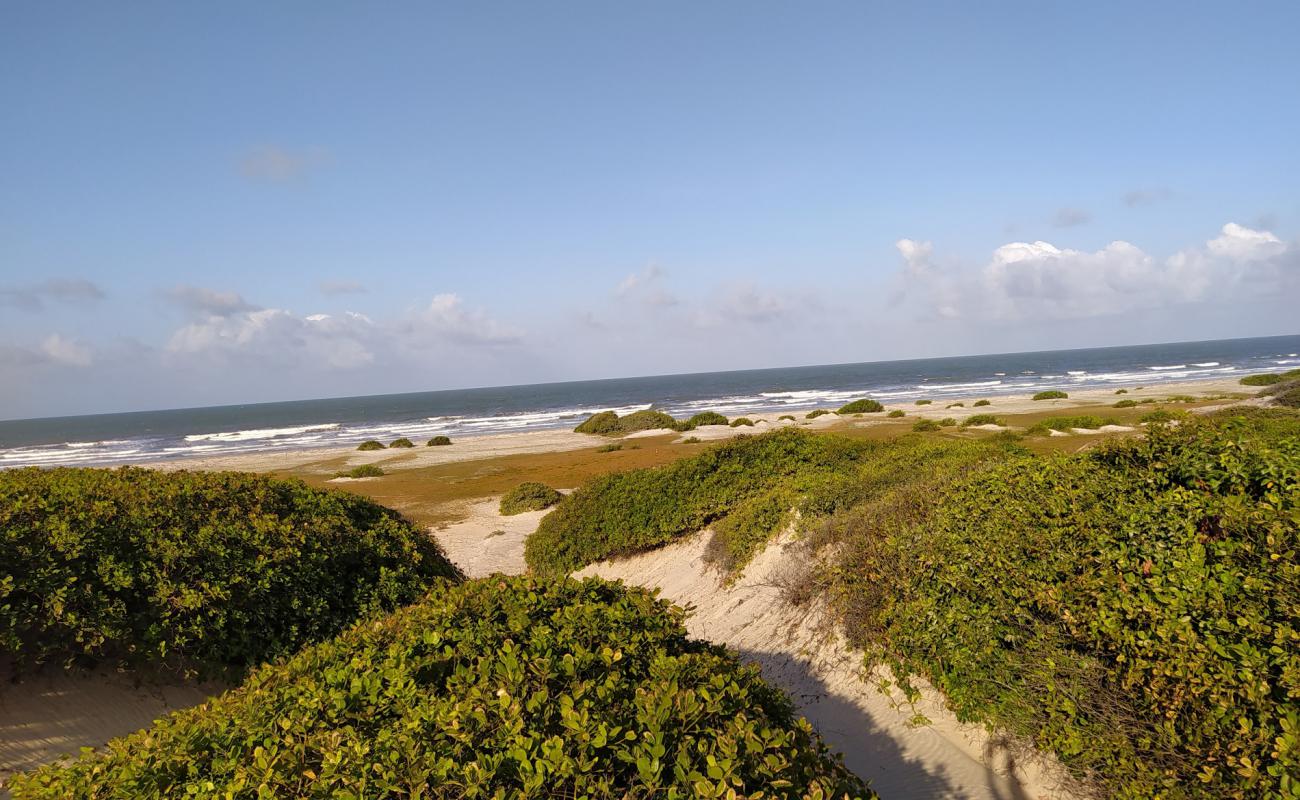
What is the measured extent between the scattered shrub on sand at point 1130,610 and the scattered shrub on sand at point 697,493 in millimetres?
5503

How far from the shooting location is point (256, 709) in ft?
11.1

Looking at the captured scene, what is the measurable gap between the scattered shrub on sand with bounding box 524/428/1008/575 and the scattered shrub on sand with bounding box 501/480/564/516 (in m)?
6.32

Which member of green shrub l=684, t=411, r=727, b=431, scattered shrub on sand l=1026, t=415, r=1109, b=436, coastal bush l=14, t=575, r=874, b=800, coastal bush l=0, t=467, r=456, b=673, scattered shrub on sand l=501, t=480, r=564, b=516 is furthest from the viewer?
green shrub l=684, t=411, r=727, b=431

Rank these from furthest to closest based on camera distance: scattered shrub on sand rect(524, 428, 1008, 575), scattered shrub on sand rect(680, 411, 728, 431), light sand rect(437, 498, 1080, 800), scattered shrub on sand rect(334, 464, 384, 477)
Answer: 1. scattered shrub on sand rect(680, 411, 728, 431)
2. scattered shrub on sand rect(334, 464, 384, 477)
3. scattered shrub on sand rect(524, 428, 1008, 575)
4. light sand rect(437, 498, 1080, 800)

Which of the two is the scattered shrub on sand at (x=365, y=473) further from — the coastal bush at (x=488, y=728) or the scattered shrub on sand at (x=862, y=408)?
the scattered shrub on sand at (x=862, y=408)

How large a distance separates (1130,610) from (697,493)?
967 centimetres

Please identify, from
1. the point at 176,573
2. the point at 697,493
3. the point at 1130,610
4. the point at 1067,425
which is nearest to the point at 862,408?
the point at 1067,425

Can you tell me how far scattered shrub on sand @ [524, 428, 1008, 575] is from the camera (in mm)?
12604

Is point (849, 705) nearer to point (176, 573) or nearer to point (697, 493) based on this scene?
point (176, 573)

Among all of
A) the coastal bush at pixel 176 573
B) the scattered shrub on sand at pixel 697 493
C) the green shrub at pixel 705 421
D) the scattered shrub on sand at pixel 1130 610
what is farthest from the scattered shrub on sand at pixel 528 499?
the green shrub at pixel 705 421

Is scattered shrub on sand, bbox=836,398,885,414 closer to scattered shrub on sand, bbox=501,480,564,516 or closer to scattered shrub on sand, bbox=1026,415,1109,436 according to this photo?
scattered shrub on sand, bbox=1026,415,1109,436

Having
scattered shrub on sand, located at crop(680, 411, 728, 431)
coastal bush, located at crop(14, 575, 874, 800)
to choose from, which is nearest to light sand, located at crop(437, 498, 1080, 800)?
coastal bush, located at crop(14, 575, 874, 800)

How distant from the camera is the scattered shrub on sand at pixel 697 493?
41.4 feet

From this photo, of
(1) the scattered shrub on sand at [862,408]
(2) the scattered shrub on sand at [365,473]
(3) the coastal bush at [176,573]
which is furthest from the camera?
(1) the scattered shrub on sand at [862,408]
